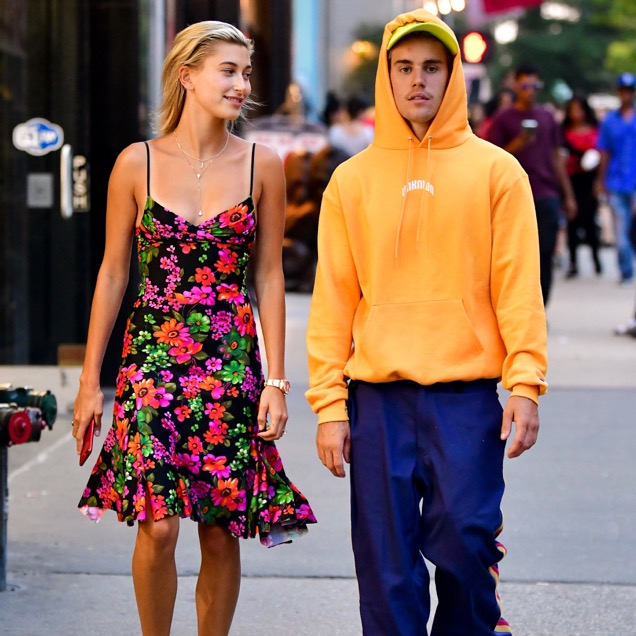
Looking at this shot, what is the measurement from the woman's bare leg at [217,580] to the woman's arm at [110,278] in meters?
0.46

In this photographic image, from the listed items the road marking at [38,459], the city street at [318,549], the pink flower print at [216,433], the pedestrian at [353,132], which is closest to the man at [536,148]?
the city street at [318,549]

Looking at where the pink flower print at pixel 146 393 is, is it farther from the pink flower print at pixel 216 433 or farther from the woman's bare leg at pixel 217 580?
the woman's bare leg at pixel 217 580

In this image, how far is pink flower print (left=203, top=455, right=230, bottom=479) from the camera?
4.00 metres

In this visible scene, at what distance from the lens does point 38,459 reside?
291 inches

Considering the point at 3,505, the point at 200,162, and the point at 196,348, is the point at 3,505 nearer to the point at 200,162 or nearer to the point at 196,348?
the point at 196,348

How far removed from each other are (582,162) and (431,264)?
14.2m

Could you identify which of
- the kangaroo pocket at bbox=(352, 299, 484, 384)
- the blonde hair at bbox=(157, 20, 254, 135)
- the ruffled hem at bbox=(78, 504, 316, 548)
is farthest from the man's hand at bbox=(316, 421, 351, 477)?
the blonde hair at bbox=(157, 20, 254, 135)

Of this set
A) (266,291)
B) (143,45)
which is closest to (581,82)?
(143,45)

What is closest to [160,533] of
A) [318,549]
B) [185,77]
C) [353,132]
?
[185,77]

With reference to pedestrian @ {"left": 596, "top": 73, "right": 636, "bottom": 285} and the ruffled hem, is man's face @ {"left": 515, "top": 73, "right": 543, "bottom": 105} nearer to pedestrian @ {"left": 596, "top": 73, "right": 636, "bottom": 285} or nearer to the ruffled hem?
→ pedestrian @ {"left": 596, "top": 73, "right": 636, "bottom": 285}

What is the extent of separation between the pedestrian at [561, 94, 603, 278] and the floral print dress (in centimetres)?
1362

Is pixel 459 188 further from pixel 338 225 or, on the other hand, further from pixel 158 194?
→ pixel 158 194

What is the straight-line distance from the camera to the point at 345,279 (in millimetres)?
3830

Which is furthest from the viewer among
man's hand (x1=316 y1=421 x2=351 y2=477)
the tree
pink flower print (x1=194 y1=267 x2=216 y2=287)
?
the tree
